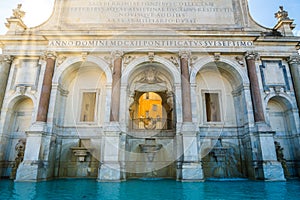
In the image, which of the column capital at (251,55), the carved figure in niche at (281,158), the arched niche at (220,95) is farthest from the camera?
the arched niche at (220,95)

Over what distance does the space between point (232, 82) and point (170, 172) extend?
23.8 ft

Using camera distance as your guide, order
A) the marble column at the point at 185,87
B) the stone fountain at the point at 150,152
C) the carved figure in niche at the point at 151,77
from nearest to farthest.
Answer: the marble column at the point at 185,87
the stone fountain at the point at 150,152
the carved figure in niche at the point at 151,77

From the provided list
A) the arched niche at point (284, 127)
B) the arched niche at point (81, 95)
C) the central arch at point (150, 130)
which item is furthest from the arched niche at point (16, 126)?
the arched niche at point (284, 127)

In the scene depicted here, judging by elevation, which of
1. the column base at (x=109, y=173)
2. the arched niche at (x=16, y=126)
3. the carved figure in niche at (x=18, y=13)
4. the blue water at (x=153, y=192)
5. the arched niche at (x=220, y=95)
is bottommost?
the blue water at (x=153, y=192)

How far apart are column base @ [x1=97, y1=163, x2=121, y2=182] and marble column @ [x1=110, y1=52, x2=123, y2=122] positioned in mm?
2437

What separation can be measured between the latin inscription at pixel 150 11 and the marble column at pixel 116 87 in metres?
3.29

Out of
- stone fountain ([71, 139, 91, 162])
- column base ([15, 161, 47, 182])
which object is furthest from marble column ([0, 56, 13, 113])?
stone fountain ([71, 139, 91, 162])

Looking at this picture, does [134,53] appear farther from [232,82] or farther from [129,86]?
[232,82]

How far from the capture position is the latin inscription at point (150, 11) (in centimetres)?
1379

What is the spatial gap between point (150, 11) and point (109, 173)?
11057 millimetres

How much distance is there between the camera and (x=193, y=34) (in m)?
12.4

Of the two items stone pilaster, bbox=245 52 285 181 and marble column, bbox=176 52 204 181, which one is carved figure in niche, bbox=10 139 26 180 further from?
stone pilaster, bbox=245 52 285 181

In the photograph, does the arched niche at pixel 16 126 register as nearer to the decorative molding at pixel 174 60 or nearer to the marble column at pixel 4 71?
the marble column at pixel 4 71

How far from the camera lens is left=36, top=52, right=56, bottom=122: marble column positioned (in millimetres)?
11195
